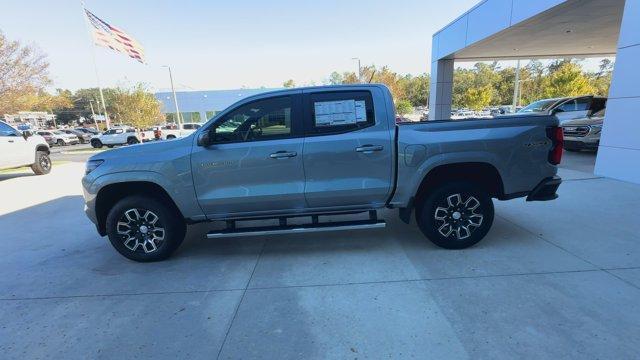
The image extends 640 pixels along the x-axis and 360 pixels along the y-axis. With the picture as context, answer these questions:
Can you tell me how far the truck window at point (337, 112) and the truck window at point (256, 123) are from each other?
0.87ft

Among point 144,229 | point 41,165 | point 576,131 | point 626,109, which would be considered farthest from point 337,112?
point 41,165

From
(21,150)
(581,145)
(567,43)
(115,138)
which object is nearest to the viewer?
(21,150)

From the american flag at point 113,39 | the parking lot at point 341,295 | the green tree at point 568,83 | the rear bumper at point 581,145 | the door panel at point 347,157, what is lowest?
the parking lot at point 341,295

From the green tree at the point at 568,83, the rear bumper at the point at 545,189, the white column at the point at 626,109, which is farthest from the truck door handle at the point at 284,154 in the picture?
the green tree at the point at 568,83

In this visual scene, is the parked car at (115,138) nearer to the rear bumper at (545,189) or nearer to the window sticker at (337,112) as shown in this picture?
the window sticker at (337,112)

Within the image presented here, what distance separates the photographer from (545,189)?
12.9ft

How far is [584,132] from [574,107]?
5.01 ft

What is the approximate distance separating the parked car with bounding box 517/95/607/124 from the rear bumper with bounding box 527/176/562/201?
9.00 metres

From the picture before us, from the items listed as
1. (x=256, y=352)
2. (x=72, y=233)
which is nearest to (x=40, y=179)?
(x=72, y=233)

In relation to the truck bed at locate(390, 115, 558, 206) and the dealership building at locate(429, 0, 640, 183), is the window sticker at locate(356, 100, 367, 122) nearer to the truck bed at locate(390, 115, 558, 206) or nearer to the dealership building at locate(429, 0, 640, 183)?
the truck bed at locate(390, 115, 558, 206)

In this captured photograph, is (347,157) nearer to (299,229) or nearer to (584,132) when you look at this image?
(299,229)

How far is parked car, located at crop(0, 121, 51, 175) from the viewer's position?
945 cm

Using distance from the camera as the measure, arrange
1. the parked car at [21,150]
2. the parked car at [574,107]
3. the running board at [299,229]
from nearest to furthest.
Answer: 1. the running board at [299,229]
2. the parked car at [21,150]
3. the parked car at [574,107]

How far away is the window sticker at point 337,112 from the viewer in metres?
3.86
